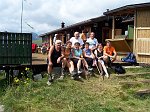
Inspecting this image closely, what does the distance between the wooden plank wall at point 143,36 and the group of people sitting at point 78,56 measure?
3.09 m

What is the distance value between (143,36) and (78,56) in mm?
5239

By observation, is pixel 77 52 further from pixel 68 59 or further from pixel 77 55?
pixel 68 59

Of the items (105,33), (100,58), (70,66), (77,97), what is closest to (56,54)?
(70,66)

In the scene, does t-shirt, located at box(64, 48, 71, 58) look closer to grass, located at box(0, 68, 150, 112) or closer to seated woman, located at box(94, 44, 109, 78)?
grass, located at box(0, 68, 150, 112)

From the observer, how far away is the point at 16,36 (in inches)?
533

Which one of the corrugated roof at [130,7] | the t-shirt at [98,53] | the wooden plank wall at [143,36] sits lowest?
the t-shirt at [98,53]

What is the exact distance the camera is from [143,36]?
17.1 m

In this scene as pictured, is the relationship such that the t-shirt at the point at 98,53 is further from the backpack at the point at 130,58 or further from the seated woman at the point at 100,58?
the backpack at the point at 130,58

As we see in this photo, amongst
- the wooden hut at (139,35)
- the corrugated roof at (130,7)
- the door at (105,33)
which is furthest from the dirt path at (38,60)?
the door at (105,33)

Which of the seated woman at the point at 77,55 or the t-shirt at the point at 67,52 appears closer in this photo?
the t-shirt at the point at 67,52

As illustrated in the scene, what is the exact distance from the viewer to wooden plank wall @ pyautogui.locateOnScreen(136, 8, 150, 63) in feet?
55.2

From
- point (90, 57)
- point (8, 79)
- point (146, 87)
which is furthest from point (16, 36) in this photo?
point (146, 87)

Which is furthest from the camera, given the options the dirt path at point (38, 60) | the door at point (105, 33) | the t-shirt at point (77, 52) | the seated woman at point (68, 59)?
the door at point (105, 33)

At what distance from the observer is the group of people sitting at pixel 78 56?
12.4 meters
